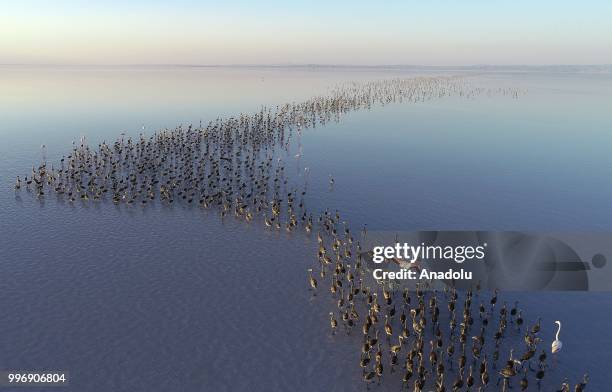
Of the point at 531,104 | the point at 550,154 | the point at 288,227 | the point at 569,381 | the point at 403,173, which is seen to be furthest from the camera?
the point at 531,104

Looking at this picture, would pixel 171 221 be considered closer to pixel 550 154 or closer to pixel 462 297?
pixel 462 297

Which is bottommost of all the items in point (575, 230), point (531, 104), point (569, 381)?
point (569, 381)

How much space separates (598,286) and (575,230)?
535 inches

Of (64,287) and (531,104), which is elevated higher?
(531,104)

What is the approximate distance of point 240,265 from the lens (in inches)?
1759

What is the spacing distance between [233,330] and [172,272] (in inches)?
442

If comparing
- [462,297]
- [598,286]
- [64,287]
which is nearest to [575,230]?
[598,286]

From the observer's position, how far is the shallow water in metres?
31.3

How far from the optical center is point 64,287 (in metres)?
39.8

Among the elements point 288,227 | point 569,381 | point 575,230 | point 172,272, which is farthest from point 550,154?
point 172,272

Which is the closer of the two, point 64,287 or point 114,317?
point 114,317

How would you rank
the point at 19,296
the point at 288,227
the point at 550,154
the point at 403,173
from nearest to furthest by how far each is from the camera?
the point at 19,296
the point at 288,227
the point at 403,173
the point at 550,154

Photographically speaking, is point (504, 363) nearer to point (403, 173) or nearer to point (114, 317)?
point (114, 317)

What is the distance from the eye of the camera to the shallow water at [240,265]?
103ft
